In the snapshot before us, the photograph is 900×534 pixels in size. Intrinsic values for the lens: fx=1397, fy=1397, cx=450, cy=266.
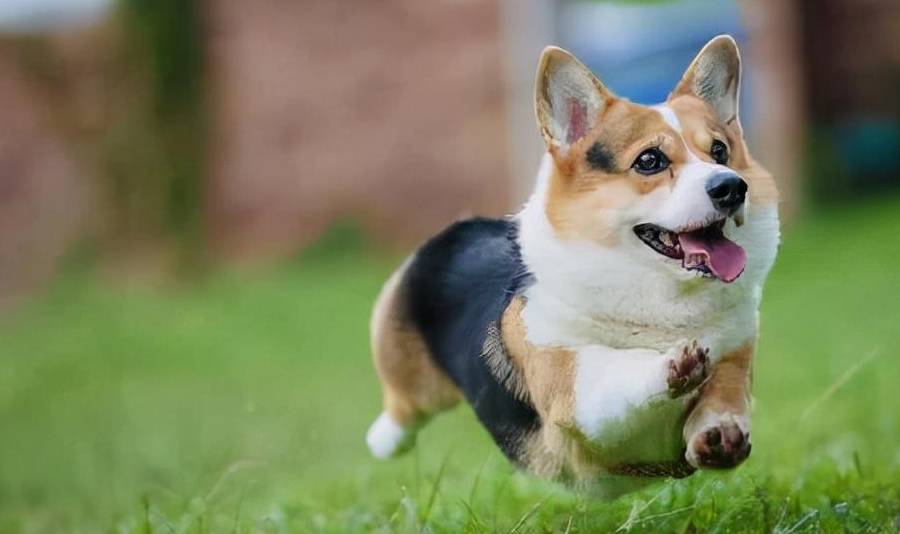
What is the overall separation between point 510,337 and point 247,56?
11.0 m

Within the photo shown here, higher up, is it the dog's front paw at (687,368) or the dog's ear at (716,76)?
the dog's ear at (716,76)

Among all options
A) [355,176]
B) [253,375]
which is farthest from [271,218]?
[253,375]

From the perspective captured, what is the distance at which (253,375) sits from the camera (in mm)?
8742

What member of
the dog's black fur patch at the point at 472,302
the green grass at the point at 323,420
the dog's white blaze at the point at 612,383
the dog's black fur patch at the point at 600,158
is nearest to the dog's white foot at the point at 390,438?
the green grass at the point at 323,420

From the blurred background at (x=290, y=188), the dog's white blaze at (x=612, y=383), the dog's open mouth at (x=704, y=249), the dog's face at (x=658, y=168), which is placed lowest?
the blurred background at (x=290, y=188)

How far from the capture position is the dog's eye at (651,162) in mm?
2594

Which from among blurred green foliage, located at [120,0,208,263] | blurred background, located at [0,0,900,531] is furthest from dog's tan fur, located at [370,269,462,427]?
blurred green foliage, located at [120,0,208,263]

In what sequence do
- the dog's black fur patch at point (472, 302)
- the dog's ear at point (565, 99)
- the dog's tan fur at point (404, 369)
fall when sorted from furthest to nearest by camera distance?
the dog's tan fur at point (404, 369)
the dog's black fur patch at point (472, 302)
the dog's ear at point (565, 99)

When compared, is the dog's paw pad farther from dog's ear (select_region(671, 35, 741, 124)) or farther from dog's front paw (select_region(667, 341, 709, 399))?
dog's ear (select_region(671, 35, 741, 124))

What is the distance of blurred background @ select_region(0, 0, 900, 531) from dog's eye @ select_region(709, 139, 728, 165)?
2.92 m

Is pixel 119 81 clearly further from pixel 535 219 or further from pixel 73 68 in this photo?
pixel 535 219

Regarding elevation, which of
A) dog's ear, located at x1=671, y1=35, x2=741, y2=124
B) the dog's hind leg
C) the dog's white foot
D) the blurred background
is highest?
dog's ear, located at x1=671, y1=35, x2=741, y2=124

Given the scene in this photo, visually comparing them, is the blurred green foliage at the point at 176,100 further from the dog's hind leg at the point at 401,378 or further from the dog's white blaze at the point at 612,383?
the dog's white blaze at the point at 612,383

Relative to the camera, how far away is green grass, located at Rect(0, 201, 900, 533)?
11.0 ft
